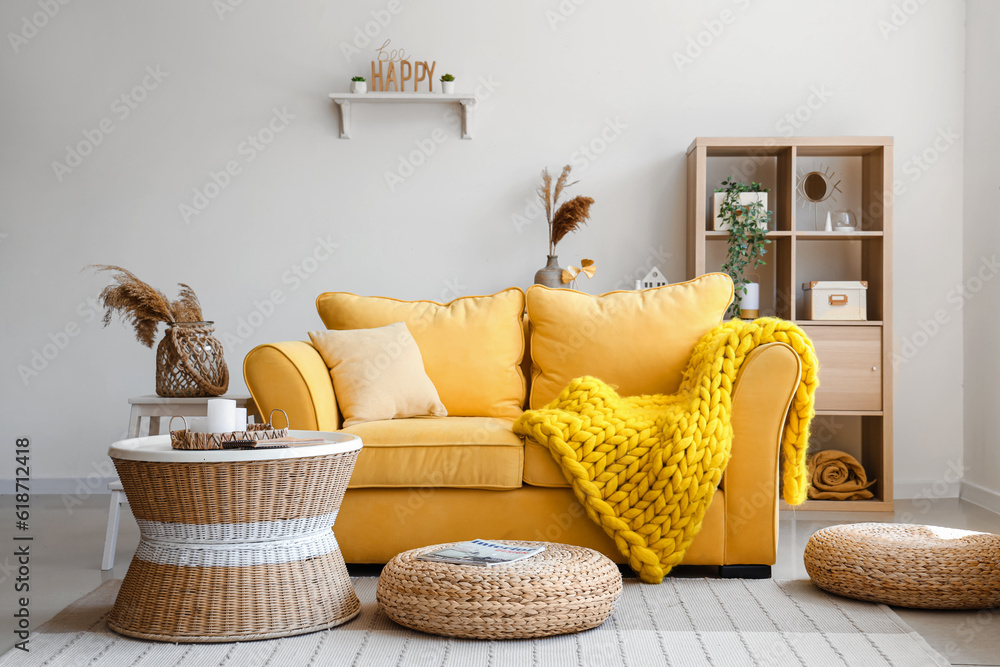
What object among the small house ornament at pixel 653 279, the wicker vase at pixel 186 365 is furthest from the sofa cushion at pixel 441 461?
the small house ornament at pixel 653 279

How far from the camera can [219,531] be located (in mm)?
1821

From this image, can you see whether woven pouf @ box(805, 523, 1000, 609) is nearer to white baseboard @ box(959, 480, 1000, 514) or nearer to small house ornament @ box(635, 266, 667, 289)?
white baseboard @ box(959, 480, 1000, 514)

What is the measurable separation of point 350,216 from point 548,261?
0.92 m

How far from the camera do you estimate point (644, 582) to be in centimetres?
230

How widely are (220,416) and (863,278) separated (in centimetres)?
290

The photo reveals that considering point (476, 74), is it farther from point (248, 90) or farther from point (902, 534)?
point (902, 534)

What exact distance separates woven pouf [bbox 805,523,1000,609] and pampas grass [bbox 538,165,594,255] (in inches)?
71.7

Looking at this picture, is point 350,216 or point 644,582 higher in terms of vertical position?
point 350,216

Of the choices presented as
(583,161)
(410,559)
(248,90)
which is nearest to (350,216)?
(248,90)

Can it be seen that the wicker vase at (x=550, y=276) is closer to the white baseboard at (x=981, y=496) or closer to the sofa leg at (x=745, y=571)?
the sofa leg at (x=745, y=571)

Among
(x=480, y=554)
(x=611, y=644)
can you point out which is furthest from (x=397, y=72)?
(x=611, y=644)

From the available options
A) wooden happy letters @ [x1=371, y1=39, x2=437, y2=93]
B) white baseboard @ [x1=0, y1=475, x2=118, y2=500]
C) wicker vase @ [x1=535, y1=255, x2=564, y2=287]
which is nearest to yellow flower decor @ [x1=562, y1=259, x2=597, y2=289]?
wicker vase @ [x1=535, y1=255, x2=564, y2=287]

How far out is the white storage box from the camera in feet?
11.5

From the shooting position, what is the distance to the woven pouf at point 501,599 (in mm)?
1825
